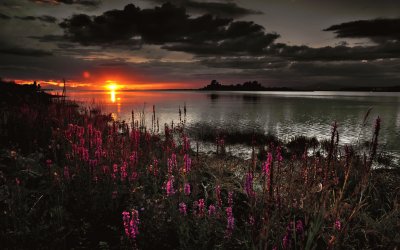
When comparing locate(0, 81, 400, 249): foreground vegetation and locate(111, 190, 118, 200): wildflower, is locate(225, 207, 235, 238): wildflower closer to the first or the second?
locate(0, 81, 400, 249): foreground vegetation

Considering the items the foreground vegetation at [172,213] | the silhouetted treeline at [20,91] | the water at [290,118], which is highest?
the silhouetted treeline at [20,91]

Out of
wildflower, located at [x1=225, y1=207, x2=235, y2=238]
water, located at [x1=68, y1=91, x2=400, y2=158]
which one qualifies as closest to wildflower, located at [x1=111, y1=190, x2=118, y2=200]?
wildflower, located at [x1=225, y1=207, x2=235, y2=238]

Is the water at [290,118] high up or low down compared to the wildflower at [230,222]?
down

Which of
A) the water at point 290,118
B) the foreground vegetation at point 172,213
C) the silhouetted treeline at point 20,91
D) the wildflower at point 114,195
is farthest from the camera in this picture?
the water at point 290,118

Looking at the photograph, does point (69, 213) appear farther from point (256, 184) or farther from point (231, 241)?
point (256, 184)

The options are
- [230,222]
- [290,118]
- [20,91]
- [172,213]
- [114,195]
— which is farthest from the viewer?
[290,118]

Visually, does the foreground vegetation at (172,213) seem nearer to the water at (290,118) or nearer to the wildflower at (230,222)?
the wildflower at (230,222)

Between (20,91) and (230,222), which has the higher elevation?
(20,91)

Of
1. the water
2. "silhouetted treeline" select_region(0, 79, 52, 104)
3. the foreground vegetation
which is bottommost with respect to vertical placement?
the water

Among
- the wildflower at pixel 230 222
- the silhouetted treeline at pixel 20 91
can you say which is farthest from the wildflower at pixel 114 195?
the silhouetted treeline at pixel 20 91

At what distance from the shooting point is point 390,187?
29.3ft

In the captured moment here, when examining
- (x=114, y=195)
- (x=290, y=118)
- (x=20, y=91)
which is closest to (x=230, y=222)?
(x=114, y=195)

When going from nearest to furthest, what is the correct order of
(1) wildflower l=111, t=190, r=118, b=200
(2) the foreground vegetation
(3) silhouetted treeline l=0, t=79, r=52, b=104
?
(2) the foreground vegetation → (1) wildflower l=111, t=190, r=118, b=200 → (3) silhouetted treeline l=0, t=79, r=52, b=104

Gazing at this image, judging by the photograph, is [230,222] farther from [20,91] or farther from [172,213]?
[20,91]
